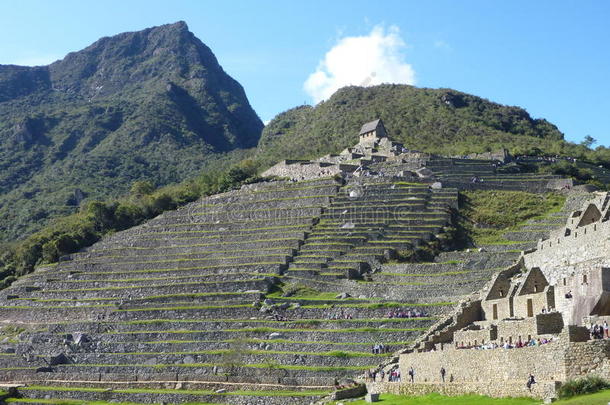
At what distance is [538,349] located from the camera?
87.9 feet

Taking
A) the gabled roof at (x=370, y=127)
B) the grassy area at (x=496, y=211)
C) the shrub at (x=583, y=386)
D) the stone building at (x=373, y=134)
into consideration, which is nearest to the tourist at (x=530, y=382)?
the shrub at (x=583, y=386)

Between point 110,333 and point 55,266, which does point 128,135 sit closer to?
point 55,266

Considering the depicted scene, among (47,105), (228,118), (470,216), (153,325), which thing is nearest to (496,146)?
(470,216)

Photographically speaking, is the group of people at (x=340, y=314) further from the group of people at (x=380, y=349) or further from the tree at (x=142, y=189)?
the tree at (x=142, y=189)

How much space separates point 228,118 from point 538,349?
12993cm

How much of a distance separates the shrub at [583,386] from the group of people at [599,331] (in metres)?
2.16

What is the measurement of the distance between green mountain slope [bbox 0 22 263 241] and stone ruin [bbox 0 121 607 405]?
3593 centimetres

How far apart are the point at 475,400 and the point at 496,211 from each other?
101 feet

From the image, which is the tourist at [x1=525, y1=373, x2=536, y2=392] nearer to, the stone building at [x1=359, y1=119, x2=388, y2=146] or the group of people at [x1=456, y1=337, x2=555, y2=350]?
the group of people at [x1=456, y1=337, x2=555, y2=350]

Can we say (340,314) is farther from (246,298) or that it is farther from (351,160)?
(351,160)

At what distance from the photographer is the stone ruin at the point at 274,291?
42.2 m

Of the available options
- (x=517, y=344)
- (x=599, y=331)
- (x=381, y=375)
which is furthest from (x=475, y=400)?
(x=381, y=375)

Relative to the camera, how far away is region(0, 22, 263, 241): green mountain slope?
111 m

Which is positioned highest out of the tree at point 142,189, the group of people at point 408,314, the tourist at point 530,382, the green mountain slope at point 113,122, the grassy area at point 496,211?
the green mountain slope at point 113,122
